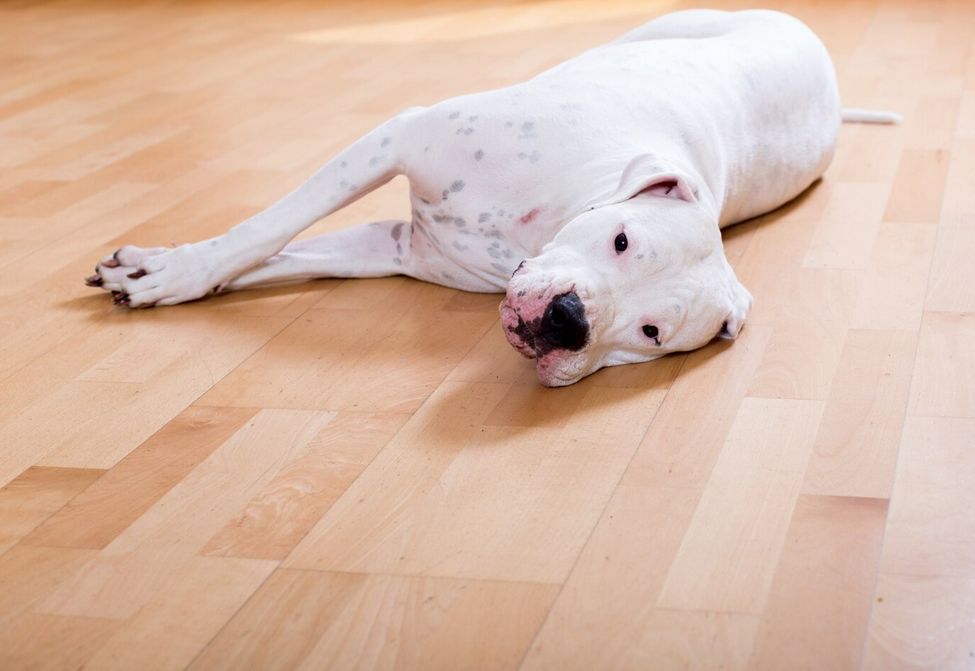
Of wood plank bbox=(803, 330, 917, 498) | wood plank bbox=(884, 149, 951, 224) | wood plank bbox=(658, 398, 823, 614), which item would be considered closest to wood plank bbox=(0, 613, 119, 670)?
wood plank bbox=(658, 398, 823, 614)

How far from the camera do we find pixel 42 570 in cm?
198

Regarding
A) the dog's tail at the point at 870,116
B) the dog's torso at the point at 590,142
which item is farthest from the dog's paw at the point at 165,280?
the dog's tail at the point at 870,116

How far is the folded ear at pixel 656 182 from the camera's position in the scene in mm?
2508

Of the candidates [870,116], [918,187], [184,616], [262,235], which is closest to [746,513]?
[184,616]

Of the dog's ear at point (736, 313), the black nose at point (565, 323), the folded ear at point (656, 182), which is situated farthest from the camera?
the dog's ear at point (736, 313)

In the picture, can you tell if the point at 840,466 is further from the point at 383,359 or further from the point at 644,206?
the point at 383,359

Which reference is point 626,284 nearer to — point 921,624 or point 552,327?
point 552,327

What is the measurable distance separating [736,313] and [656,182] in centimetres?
31

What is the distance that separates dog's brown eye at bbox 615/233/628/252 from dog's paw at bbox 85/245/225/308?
38.4 inches

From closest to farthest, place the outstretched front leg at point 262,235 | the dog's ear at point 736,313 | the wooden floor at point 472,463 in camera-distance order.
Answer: the wooden floor at point 472,463 → the dog's ear at point 736,313 → the outstretched front leg at point 262,235

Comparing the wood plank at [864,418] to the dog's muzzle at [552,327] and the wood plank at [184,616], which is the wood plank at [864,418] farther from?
the wood plank at [184,616]

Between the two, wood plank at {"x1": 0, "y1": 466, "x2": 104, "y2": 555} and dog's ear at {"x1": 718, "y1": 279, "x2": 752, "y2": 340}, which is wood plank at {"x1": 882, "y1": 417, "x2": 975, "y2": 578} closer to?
dog's ear at {"x1": 718, "y1": 279, "x2": 752, "y2": 340}

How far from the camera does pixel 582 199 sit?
8.86 ft

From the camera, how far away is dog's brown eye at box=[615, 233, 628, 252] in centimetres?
243
